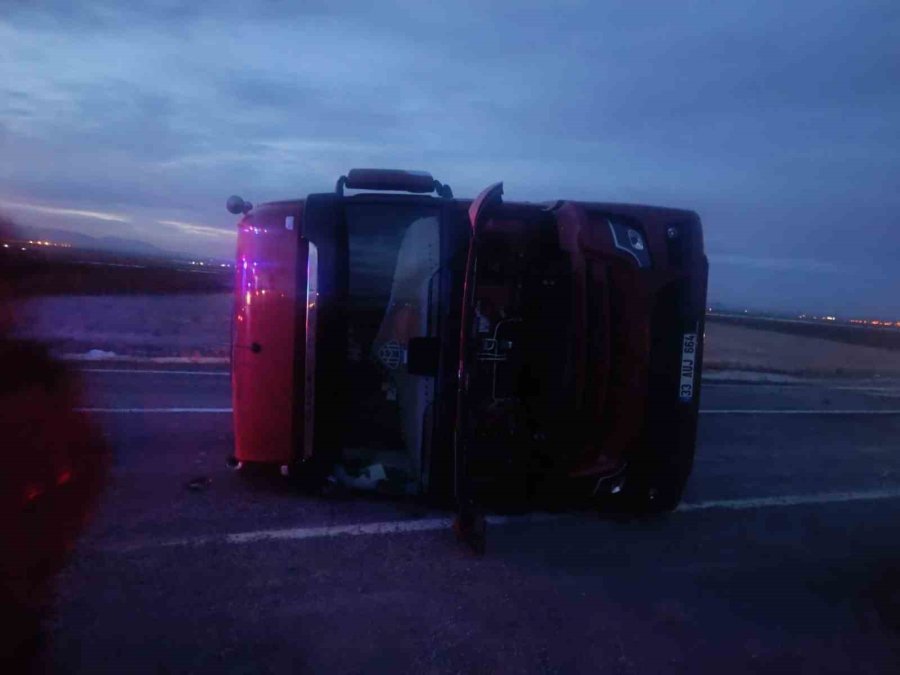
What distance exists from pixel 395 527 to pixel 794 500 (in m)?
3.47

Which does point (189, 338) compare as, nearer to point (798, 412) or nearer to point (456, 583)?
point (798, 412)

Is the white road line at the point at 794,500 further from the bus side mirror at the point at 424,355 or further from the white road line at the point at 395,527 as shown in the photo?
the bus side mirror at the point at 424,355

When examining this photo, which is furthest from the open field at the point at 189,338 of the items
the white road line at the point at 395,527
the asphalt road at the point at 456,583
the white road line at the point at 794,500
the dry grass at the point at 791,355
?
the white road line at the point at 794,500

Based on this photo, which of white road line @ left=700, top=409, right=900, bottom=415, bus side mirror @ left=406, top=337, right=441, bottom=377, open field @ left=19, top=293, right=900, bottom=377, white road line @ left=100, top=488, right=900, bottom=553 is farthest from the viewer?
open field @ left=19, top=293, right=900, bottom=377

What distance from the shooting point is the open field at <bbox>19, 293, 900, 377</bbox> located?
49.7 feet

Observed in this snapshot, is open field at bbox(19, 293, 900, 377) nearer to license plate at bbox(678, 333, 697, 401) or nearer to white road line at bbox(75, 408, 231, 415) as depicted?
white road line at bbox(75, 408, 231, 415)

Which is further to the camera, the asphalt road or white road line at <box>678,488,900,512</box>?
white road line at <box>678,488,900,512</box>

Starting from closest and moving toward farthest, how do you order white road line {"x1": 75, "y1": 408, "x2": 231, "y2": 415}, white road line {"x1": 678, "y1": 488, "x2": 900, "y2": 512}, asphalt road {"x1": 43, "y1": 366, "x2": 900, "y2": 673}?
asphalt road {"x1": 43, "y1": 366, "x2": 900, "y2": 673}
white road line {"x1": 678, "y1": 488, "x2": 900, "y2": 512}
white road line {"x1": 75, "y1": 408, "x2": 231, "y2": 415}

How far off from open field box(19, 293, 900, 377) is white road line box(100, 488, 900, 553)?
24.7 ft

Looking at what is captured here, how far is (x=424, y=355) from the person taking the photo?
5.72 meters

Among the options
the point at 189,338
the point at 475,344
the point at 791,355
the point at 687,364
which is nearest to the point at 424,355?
the point at 475,344

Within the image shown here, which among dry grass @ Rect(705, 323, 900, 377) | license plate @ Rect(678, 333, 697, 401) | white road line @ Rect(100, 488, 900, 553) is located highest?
license plate @ Rect(678, 333, 697, 401)

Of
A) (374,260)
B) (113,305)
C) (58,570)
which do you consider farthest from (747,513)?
(113,305)

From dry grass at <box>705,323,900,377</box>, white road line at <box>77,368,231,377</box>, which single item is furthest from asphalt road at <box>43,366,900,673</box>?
dry grass at <box>705,323,900,377</box>
